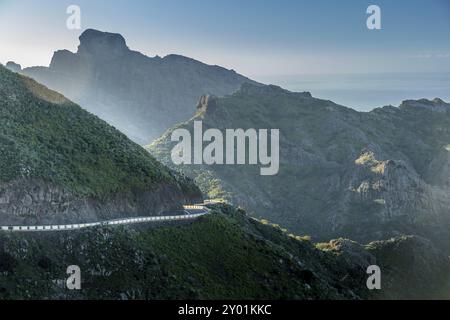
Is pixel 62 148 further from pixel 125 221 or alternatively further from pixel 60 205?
pixel 125 221

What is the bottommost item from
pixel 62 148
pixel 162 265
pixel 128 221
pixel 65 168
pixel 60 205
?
pixel 162 265

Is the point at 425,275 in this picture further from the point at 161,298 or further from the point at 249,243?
the point at 161,298

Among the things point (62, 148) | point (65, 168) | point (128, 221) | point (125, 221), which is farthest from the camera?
point (62, 148)

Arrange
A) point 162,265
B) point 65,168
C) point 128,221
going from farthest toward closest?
point 128,221 → point 65,168 → point 162,265

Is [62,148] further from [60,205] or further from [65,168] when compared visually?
[60,205]

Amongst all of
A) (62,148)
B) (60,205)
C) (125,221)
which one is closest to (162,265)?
(125,221)

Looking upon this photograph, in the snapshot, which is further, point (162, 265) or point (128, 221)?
point (128, 221)

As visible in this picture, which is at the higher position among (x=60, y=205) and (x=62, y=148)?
(x=62, y=148)

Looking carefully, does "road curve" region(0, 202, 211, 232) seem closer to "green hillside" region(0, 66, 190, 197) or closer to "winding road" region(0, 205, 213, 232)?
"winding road" region(0, 205, 213, 232)
